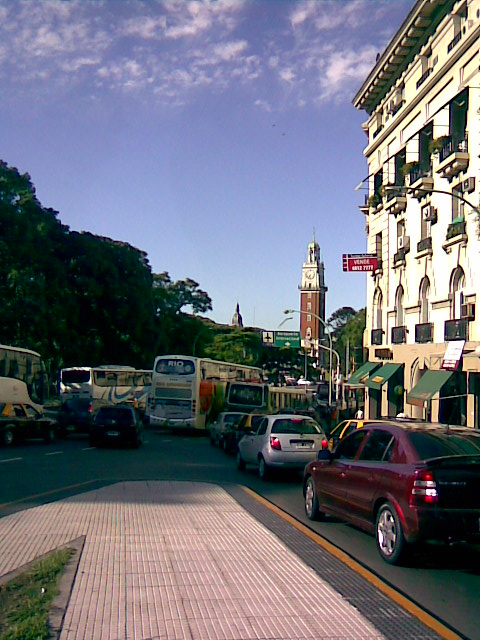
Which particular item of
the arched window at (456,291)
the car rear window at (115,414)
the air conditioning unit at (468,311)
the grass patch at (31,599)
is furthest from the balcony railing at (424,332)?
the grass patch at (31,599)

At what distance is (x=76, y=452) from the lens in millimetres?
24578

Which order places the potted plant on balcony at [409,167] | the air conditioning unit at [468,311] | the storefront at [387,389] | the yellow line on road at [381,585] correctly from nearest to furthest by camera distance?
the yellow line on road at [381,585], the air conditioning unit at [468,311], the potted plant on balcony at [409,167], the storefront at [387,389]

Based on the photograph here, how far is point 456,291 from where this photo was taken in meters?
28.7

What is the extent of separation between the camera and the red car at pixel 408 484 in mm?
7957

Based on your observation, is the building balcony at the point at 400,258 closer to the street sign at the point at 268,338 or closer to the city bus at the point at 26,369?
the city bus at the point at 26,369

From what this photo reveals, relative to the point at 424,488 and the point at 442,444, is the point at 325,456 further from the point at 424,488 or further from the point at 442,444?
the point at 424,488

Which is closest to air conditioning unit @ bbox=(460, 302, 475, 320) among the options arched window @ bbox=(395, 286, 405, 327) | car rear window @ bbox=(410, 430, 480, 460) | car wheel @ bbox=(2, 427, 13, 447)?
arched window @ bbox=(395, 286, 405, 327)

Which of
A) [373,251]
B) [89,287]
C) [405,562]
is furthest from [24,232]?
[405,562]

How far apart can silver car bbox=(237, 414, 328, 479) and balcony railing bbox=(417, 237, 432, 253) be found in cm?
1542

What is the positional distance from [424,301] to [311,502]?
21988mm

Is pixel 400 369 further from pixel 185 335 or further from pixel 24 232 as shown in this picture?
pixel 185 335

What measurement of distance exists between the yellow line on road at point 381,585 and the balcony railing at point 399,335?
2320 cm

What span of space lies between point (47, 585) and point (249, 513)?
5.37m

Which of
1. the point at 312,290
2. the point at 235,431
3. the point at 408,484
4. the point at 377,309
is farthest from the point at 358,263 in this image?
the point at 312,290
